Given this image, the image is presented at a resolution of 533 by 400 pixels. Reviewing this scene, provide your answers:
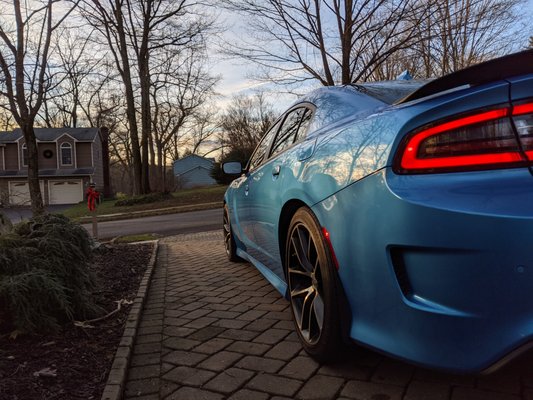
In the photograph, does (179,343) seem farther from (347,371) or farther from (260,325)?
(347,371)

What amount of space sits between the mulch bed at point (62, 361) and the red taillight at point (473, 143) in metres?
1.89

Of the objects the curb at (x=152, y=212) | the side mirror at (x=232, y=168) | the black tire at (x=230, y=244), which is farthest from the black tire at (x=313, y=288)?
the curb at (x=152, y=212)

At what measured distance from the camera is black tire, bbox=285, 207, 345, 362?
2.25 m

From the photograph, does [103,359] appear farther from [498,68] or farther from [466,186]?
[498,68]

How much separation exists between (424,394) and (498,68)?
147cm

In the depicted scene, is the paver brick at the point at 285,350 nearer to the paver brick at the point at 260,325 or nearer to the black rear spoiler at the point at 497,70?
the paver brick at the point at 260,325

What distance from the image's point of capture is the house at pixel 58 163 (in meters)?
37.9

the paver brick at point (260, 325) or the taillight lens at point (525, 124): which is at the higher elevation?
the taillight lens at point (525, 124)

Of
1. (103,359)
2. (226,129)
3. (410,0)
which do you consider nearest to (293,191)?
(103,359)

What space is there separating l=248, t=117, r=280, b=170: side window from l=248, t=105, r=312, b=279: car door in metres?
0.13

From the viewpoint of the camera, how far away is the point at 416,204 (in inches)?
66.2

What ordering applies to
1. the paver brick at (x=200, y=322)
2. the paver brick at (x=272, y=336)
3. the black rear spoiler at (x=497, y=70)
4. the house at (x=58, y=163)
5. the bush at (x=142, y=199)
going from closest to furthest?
the black rear spoiler at (x=497, y=70), the paver brick at (x=272, y=336), the paver brick at (x=200, y=322), the bush at (x=142, y=199), the house at (x=58, y=163)

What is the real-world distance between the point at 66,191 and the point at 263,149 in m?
38.0

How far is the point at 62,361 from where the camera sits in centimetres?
262
